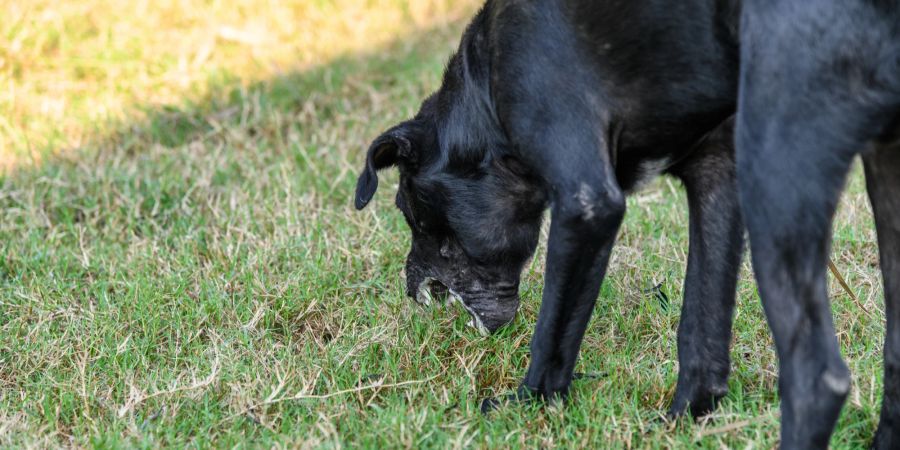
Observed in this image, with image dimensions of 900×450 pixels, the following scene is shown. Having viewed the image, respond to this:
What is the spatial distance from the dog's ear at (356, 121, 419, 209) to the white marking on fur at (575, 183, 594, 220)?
34.6 inches

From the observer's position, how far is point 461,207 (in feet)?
13.0

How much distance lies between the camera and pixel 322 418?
12.1 ft

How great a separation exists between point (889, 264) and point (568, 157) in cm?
102

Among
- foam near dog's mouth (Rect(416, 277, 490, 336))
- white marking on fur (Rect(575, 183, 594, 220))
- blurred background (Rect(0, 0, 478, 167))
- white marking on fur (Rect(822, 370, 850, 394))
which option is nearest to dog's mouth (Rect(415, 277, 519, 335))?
foam near dog's mouth (Rect(416, 277, 490, 336))

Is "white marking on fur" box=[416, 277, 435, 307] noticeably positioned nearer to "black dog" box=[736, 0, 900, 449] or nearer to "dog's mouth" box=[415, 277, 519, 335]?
"dog's mouth" box=[415, 277, 519, 335]

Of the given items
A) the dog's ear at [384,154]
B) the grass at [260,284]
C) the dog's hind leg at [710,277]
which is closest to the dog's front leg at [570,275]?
the grass at [260,284]

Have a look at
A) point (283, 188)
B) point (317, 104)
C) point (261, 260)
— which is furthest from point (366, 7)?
point (261, 260)

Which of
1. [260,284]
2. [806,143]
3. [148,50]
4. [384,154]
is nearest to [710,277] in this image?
[806,143]

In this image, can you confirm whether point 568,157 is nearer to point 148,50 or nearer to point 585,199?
point 585,199

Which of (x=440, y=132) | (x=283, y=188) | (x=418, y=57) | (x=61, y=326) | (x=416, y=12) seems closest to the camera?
(x=440, y=132)

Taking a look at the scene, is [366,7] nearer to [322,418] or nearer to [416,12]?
[416,12]

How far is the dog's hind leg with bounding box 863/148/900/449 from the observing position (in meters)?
3.28

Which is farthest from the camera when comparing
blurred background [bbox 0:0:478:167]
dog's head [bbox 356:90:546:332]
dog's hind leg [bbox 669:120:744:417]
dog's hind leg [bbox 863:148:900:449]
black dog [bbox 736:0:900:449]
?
blurred background [bbox 0:0:478:167]

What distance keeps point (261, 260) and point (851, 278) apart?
253cm
